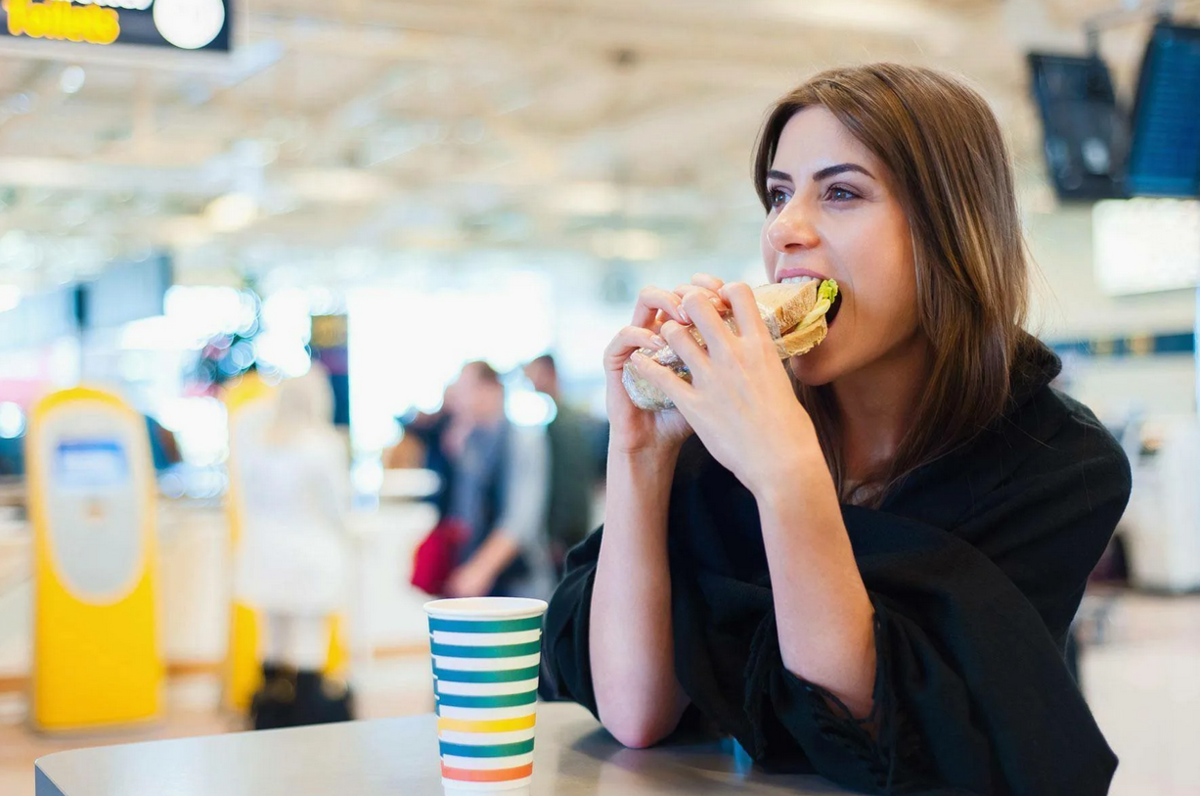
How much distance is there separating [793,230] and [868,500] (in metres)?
0.33

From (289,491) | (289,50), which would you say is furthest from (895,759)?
(289,50)

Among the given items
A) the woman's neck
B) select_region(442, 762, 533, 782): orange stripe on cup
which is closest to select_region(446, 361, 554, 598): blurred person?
the woman's neck

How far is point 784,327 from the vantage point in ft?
4.28

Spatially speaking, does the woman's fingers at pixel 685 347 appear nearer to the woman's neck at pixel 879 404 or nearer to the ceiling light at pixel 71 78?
the woman's neck at pixel 879 404

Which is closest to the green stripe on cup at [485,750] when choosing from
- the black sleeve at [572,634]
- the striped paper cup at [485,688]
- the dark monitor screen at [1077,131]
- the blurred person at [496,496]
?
the striped paper cup at [485,688]

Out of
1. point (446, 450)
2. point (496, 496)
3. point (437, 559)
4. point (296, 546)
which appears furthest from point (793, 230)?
point (446, 450)

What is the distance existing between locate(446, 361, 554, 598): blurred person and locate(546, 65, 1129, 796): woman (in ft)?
10.8

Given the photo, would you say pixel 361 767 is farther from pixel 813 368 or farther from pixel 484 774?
pixel 813 368

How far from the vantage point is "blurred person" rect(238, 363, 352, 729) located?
16.4 ft

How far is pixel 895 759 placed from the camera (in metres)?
1.13

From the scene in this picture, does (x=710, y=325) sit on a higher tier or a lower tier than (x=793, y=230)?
lower

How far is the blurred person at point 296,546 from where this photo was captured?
4.99 m

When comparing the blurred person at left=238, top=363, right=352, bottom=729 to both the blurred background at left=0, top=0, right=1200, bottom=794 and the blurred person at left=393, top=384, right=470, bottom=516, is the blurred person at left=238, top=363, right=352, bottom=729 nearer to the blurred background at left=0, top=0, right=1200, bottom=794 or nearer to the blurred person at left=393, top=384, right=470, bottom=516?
the blurred background at left=0, top=0, right=1200, bottom=794

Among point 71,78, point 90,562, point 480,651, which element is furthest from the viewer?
point 71,78
